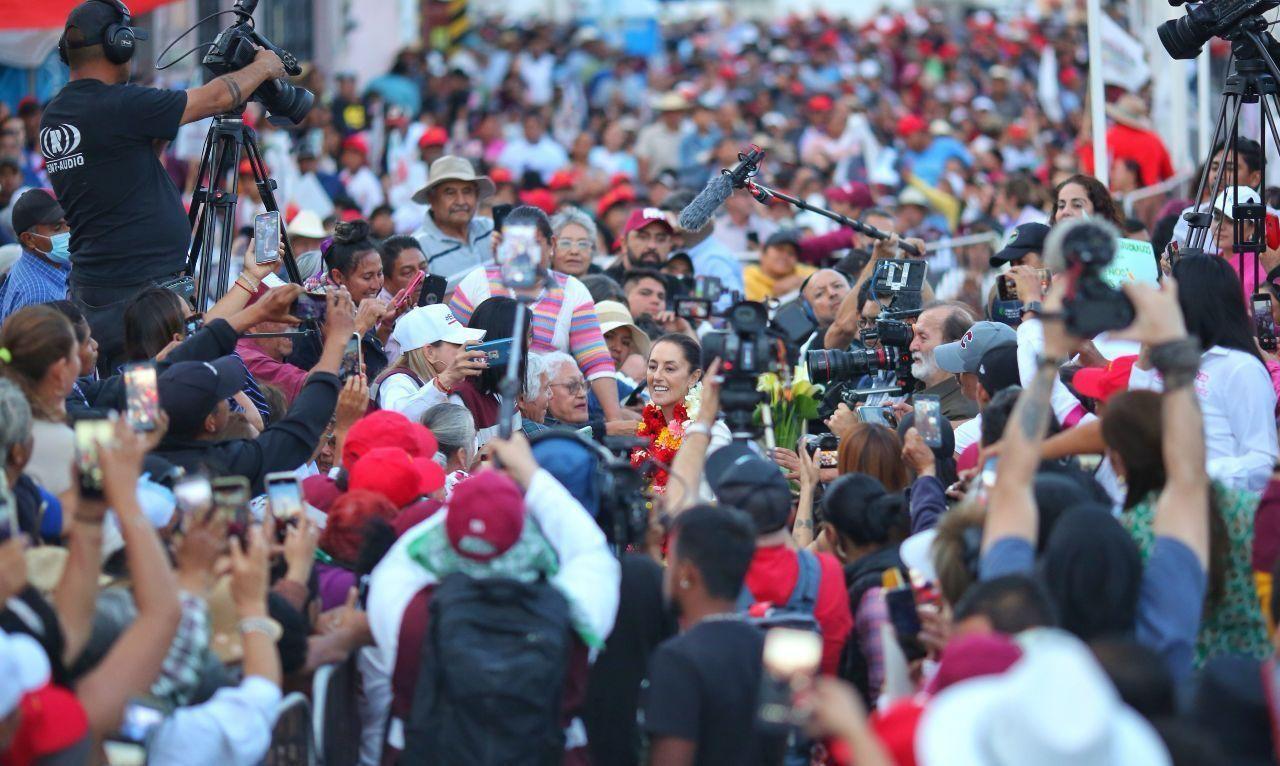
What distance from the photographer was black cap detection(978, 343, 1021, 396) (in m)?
6.43

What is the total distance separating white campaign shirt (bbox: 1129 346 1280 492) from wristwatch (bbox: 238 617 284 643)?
292 centimetres

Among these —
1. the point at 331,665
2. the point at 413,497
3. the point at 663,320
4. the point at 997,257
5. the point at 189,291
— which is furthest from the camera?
the point at 663,320

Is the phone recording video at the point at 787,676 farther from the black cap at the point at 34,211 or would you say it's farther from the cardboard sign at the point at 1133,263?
the black cap at the point at 34,211

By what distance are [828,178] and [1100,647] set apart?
14.2m

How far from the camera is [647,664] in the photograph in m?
4.93

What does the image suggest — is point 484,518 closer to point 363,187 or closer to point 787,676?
point 787,676

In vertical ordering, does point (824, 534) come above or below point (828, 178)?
above

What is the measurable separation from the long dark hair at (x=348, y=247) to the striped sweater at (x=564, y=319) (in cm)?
53

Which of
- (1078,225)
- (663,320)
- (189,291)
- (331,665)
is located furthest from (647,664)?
(663,320)

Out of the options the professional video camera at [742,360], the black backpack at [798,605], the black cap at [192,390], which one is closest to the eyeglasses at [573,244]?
the black cap at [192,390]

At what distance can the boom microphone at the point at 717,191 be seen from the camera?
7398 mm

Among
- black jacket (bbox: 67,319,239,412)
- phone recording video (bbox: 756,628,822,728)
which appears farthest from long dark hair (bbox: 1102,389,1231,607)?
black jacket (bbox: 67,319,239,412)

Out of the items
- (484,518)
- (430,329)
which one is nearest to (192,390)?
(484,518)

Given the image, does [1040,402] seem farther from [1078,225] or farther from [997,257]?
[997,257]
